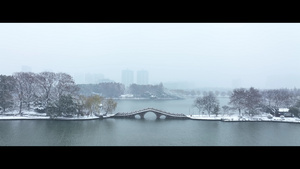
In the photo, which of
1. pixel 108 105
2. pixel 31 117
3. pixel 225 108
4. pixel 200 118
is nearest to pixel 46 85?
pixel 31 117

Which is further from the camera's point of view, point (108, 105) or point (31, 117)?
point (108, 105)

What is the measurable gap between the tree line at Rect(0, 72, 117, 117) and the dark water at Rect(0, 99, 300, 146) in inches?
39.8

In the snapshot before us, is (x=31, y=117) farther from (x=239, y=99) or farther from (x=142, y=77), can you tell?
(x=142, y=77)

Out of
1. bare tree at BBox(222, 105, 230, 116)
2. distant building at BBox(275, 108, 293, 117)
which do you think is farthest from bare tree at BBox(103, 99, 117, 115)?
distant building at BBox(275, 108, 293, 117)

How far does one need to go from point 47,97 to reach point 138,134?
7.15m

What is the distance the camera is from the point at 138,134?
8430mm

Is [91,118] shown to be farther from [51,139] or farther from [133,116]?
[51,139]

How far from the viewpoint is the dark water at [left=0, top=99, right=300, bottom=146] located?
23.4 feet

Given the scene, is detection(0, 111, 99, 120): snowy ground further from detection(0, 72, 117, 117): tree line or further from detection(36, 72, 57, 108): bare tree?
detection(36, 72, 57, 108): bare tree

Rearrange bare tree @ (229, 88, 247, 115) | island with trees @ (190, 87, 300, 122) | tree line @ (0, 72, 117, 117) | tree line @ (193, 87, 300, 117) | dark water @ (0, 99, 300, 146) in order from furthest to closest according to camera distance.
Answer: bare tree @ (229, 88, 247, 115) → tree line @ (193, 87, 300, 117) → island with trees @ (190, 87, 300, 122) → tree line @ (0, 72, 117, 117) → dark water @ (0, 99, 300, 146)

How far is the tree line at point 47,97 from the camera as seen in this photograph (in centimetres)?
1125

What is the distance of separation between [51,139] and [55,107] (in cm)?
399
